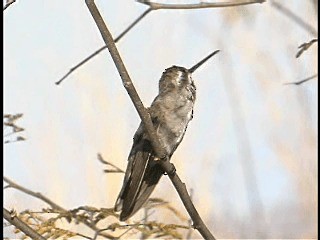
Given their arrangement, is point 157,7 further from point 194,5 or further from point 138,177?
point 138,177

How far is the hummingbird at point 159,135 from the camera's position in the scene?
43.2 inches

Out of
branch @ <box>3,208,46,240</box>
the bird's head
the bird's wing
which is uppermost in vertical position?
the bird's head

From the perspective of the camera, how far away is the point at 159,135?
1186 millimetres

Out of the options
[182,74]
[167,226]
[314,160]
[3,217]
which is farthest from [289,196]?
[3,217]

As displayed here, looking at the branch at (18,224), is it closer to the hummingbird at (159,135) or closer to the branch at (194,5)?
the hummingbird at (159,135)

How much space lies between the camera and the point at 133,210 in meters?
1.10

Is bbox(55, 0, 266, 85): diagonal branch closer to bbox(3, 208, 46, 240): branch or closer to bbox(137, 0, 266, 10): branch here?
bbox(137, 0, 266, 10): branch

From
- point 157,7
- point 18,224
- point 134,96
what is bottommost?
point 18,224

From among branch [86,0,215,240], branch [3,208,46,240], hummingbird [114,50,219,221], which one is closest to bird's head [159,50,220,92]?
hummingbird [114,50,219,221]

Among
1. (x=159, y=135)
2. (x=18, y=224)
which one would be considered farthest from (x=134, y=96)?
(x=159, y=135)

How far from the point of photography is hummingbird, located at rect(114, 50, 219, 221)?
1.10 m

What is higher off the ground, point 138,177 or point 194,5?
point 194,5

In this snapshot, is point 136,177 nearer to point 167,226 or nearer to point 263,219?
point 167,226

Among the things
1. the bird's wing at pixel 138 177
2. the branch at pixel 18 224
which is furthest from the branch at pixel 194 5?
the branch at pixel 18 224
